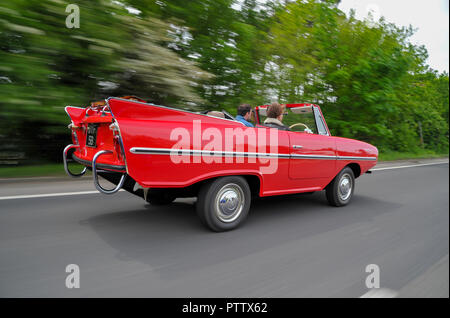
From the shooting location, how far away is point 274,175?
356 cm

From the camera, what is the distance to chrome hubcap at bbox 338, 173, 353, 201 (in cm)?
467

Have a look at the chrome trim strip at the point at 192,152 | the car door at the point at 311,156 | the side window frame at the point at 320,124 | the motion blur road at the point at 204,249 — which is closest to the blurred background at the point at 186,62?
the motion blur road at the point at 204,249

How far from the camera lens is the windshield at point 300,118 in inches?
173

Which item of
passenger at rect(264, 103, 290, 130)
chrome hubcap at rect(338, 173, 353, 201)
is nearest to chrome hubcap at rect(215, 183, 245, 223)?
passenger at rect(264, 103, 290, 130)

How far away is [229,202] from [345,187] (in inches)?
94.7

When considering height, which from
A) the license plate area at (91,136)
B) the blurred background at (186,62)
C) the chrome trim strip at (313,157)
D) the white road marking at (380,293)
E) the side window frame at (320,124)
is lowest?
the white road marking at (380,293)

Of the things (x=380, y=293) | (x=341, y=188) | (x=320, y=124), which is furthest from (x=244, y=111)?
(x=380, y=293)

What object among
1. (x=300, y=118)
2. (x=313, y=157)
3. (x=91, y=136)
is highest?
(x=300, y=118)

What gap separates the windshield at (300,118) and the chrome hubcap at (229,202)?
4.90 feet

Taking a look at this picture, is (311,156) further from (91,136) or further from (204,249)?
(91,136)

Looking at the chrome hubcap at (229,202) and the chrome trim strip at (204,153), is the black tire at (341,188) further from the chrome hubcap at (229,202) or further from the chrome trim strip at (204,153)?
the chrome hubcap at (229,202)

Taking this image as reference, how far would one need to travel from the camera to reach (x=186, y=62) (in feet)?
21.7

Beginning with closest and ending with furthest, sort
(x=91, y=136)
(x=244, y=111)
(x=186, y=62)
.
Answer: (x=91, y=136), (x=244, y=111), (x=186, y=62)
